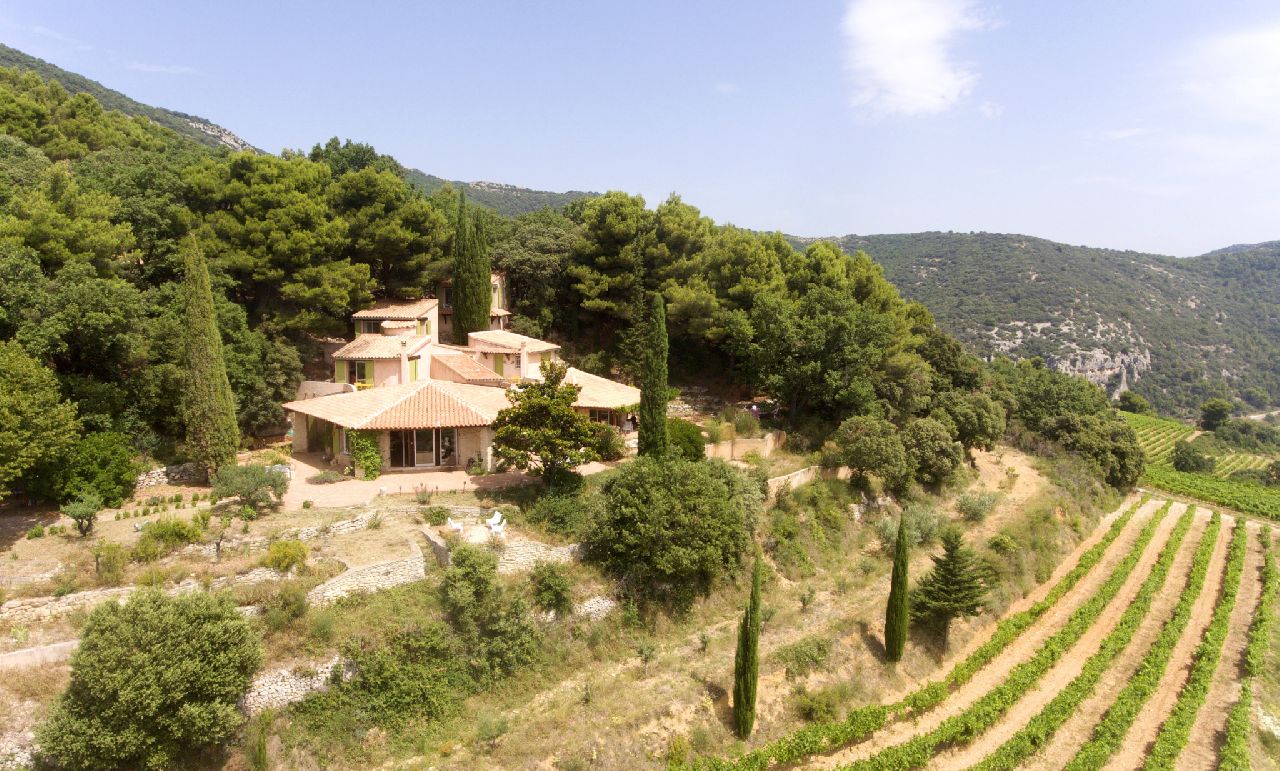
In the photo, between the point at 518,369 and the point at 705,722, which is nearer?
the point at 705,722

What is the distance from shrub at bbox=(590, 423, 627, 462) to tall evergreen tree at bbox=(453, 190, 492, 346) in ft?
38.8

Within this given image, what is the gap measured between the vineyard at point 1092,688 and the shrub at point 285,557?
1041cm

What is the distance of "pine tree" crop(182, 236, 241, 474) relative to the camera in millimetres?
20766

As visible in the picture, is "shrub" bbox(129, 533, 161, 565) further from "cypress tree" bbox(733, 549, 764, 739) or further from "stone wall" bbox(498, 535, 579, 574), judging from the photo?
"cypress tree" bbox(733, 549, 764, 739)

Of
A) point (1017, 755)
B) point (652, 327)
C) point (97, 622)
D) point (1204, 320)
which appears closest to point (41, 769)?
point (97, 622)

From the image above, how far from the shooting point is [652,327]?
23.9 metres

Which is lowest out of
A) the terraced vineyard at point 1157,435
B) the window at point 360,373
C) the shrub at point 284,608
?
the terraced vineyard at point 1157,435

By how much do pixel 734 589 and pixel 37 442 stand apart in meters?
18.8

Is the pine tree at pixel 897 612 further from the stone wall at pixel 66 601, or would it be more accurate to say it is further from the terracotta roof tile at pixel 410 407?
the stone wall at pixel 66 601

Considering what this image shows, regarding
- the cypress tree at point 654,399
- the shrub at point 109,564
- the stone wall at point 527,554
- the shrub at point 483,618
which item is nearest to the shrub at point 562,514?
the stone wall at point 527,554

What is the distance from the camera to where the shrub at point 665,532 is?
18.6 meters

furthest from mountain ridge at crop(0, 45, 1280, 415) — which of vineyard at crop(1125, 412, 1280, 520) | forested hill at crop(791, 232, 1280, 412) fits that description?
vineyard at crop(1125, 412, 1280, 520)

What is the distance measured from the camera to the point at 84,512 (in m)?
16.7

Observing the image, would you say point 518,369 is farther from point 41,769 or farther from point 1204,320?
point 1204,320
